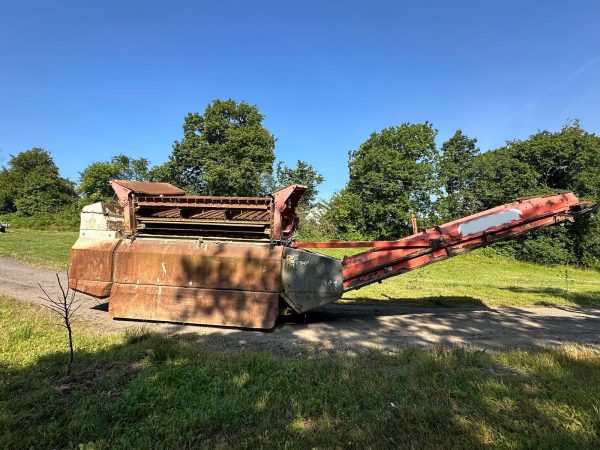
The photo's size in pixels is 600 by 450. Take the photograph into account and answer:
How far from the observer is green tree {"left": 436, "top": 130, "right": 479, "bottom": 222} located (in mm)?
43062

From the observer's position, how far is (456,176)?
44.9 metres

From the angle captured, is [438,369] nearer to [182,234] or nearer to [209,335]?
[209,335]

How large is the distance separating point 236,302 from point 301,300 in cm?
120

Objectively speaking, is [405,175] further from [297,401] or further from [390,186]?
[297,401]

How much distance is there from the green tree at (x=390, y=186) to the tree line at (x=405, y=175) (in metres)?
0.11

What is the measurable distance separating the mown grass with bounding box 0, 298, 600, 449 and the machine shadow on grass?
0.01 meters

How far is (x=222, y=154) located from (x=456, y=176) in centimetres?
2743

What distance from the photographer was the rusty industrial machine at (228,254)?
7016 mm

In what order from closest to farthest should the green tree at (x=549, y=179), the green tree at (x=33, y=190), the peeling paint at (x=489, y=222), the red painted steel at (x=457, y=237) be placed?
the red painted steel at (x=457, y=237), the peeling paint at (x=489, y=222), the green tree at (x=549, y=179), the green tree at (x=33, y=190)

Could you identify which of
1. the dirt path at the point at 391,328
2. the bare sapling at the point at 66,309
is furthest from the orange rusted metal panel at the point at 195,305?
the bare sapling at the point at 66,309

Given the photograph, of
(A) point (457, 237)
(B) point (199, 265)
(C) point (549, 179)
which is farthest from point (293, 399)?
(C) point (549, 179)

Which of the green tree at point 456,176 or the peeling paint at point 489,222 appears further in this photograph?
the green tree at point 456,176

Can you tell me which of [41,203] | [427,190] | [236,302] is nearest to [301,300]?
[236,302]

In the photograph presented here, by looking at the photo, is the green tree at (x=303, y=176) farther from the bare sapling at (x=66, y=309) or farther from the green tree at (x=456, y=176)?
the bare sapling at (x=66, y=309)
